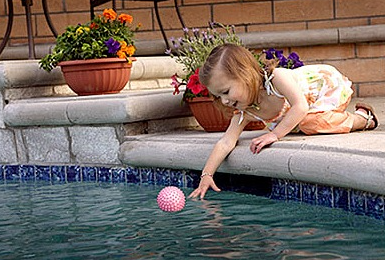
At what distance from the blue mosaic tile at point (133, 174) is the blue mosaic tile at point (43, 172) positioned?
1.88ft

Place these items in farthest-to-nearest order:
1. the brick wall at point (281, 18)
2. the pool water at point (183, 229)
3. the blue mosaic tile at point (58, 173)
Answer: the brick wall at point (281, 18) < the blue mosaic tile at point (58, 173) < the pool water at point (183, 229)

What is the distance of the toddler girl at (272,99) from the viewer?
3955 millimetres

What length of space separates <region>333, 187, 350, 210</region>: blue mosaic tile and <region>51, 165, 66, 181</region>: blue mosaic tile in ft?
6.53

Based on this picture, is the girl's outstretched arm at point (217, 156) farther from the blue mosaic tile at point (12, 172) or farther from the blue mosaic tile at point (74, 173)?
the blue mosaic tile at point (12, 172)

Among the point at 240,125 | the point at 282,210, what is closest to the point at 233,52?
the point at 240,125

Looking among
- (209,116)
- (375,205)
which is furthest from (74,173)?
(375,205)

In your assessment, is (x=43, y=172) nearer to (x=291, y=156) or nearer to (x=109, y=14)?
(x=109, y=14)

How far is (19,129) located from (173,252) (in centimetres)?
259

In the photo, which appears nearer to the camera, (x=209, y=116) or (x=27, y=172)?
(x=209, y=116)

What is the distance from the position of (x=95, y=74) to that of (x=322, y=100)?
61.8 inches

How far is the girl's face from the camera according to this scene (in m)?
3.91

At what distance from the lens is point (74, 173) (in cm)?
509

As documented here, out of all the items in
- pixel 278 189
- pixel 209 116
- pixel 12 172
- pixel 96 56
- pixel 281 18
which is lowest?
pixel 12 172

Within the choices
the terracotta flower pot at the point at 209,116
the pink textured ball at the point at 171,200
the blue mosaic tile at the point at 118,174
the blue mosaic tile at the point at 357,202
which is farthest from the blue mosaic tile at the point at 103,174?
the blue mosaic tile at the point at 357,202
